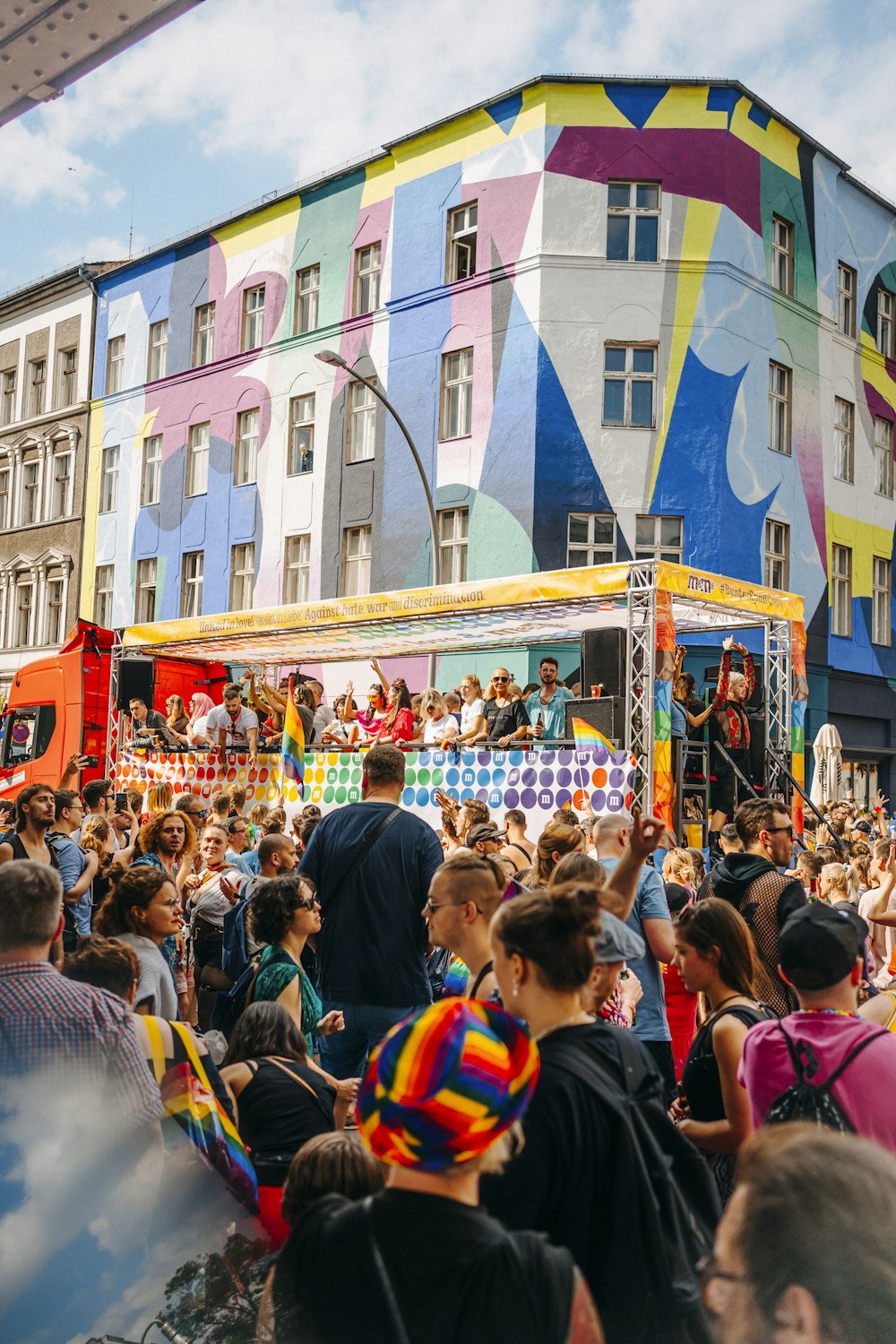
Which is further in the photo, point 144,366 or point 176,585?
point 144,366

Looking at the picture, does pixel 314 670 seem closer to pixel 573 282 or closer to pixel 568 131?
pixel 573 282

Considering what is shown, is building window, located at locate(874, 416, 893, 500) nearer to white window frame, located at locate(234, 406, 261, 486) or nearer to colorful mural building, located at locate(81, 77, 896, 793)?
colorful mural building, located at locate(81, 77, 896, 793)

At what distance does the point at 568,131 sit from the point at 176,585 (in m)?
13.7

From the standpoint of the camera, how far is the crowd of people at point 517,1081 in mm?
1806

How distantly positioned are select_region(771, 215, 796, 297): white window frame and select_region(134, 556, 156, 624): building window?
52.7 ft

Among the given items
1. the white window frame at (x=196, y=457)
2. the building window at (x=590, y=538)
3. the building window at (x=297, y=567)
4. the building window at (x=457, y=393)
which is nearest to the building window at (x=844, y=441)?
the building window at (x=590, y=538)

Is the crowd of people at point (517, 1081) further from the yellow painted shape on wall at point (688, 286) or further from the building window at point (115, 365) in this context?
the building window at point (115, 365)

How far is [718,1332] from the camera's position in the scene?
185 cm

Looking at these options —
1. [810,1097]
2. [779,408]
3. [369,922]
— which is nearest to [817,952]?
[810,1097]

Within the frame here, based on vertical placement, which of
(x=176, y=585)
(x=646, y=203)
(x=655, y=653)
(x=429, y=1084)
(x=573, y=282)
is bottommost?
(x=429, y=1084)

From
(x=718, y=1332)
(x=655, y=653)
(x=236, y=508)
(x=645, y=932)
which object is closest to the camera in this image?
(x=718, y=1332)

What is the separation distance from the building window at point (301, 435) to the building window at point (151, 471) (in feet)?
16.5

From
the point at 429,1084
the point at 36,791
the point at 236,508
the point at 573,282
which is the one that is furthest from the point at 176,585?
the point at 429,1084

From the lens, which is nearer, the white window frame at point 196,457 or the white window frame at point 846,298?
the white window frame at point 846,298
